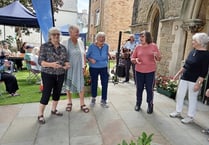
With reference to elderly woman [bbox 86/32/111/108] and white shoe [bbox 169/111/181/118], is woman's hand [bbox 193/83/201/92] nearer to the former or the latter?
white shoe [bbox 169/111/181/118]

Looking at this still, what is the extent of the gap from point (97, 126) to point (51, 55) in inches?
54.1

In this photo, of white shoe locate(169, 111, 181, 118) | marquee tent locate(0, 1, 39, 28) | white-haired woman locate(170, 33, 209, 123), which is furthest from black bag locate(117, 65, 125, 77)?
white-haired woman locate(170, 33, 209, 123)

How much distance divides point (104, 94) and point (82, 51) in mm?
1081

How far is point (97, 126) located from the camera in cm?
339

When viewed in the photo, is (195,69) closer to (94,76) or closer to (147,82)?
(147,82)

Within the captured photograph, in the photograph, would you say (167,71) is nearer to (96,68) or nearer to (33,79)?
(96,68)

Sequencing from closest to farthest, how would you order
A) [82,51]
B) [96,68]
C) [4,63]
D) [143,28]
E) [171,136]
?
[171,136] → [82,51] → [96,68] → [4,63] → [143,28]

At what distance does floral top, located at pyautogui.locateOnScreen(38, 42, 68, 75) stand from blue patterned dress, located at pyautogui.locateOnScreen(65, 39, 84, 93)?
11.5 inches

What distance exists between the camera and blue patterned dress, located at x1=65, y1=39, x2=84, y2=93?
377 cm

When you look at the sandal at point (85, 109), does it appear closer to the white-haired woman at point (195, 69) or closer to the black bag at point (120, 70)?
the white-haired woman at point (195, 69)

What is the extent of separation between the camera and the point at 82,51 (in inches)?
154

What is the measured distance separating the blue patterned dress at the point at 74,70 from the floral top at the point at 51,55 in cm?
29

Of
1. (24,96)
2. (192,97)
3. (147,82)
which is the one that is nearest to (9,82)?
(24,96)

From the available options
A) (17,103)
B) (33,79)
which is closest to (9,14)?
(33,79)
